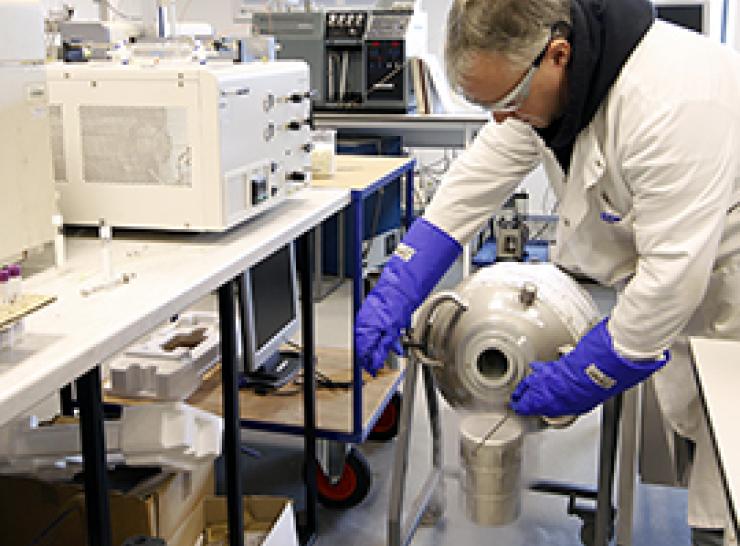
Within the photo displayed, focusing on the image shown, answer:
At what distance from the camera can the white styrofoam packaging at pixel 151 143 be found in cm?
150

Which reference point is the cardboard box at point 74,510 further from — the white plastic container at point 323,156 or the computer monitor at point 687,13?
the computer monitor at point 687,13

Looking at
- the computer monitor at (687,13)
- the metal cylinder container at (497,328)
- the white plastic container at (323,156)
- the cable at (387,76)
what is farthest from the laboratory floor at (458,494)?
the computer monitor at (687,13)

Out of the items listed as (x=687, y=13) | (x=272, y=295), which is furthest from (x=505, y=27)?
(x=687, y=13)

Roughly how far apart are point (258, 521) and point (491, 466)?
0.61 meters

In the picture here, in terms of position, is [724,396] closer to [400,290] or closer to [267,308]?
[400,290]

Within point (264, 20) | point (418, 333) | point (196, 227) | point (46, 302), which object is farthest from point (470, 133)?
point (46, 302)

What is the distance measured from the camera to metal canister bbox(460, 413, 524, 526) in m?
1.73

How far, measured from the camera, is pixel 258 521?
2.02 meters

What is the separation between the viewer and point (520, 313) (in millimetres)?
1725

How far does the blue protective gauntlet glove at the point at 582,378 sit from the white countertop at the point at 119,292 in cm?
56

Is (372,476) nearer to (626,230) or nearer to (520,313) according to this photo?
(520,313)

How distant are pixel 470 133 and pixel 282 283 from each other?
199cm

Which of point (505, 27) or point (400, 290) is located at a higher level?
point (505, 27)

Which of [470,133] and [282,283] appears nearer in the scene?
[282,283]
